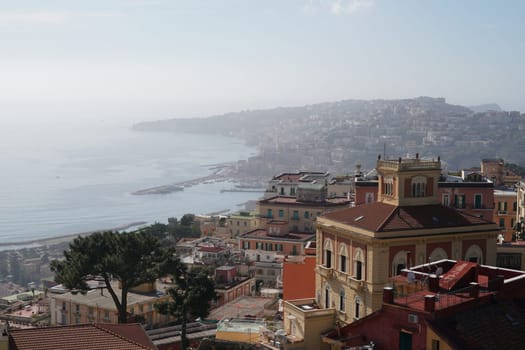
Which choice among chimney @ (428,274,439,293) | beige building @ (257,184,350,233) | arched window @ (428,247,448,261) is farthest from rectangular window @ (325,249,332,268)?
beige building @ (257,184,350,233)

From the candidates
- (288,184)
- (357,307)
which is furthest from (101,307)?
(288,184)

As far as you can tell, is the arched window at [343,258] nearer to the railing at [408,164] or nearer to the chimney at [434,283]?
the railing at [408,164]

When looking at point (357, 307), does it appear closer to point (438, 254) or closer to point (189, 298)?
point (438, 254)

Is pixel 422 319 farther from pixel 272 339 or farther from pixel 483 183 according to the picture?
pixel 483 183

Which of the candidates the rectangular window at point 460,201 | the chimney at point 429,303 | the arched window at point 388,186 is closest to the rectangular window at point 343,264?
the arched window at point 388,186

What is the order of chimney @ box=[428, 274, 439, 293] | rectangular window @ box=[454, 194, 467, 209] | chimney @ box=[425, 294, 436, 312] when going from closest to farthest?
chimney @ box=[425, 294, 436, 312] < chimney @ box=[428, 274, 439, 293] < rectangular window @ box=[454, 194, 467, 209]

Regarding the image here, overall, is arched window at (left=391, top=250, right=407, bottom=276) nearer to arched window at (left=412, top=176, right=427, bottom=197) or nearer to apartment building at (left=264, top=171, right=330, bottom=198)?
arched window at (left=412, top=176, right=427, bottom=197)
